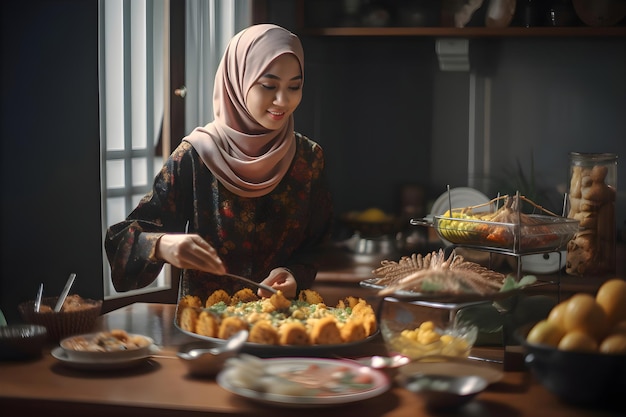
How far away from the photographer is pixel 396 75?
3.97 metres

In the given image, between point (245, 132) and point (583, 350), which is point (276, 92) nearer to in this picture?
point (245, 132)

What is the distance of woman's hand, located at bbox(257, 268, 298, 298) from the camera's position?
6.15 feet

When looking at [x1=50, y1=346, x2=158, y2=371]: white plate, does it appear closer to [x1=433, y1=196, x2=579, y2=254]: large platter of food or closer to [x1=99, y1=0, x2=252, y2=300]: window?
[x1=433, y1=196, x2=579, y2=254]: large platter of food

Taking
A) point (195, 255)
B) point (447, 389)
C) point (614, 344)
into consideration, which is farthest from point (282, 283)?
point (614, 344)

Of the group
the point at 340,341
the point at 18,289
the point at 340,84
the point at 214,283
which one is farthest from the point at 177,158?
the point at 340,84

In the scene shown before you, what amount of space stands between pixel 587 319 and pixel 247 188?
1026 mm

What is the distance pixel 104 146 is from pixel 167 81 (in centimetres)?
37

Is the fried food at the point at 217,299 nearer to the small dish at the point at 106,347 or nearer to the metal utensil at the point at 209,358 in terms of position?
the small dish at the point at 106,347

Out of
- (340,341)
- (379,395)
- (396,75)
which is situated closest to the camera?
(379,395)

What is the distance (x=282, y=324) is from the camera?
62.5 inches

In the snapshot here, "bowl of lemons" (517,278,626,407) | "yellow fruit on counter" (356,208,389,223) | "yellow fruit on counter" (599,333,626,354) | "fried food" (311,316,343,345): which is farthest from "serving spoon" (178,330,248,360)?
"yellow fruit on counter" (356,208,389,223)

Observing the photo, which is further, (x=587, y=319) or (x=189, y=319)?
(x=189, y=319)

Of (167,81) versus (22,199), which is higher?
(167,81)

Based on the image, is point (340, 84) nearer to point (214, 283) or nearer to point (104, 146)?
point (104, 146)
